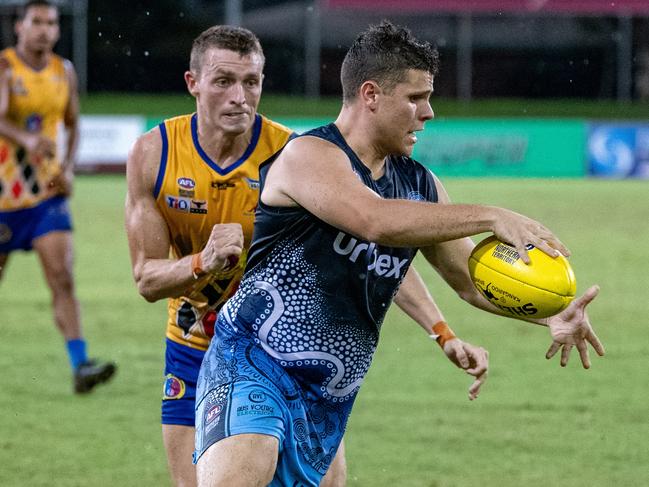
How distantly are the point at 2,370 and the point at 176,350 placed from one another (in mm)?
4191

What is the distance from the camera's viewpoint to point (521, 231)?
406 cm

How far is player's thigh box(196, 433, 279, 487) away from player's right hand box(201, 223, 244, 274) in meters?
0.76

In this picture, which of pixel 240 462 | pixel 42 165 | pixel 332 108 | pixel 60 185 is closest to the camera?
pixel 240 462

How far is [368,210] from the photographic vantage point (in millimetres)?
4254

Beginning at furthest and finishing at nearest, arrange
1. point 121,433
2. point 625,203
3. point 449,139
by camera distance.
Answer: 1. point 449,139
2. point 625,203
3. point 121,433

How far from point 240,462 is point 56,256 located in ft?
17.8

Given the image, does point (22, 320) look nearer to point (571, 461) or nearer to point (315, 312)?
point (571, 461)

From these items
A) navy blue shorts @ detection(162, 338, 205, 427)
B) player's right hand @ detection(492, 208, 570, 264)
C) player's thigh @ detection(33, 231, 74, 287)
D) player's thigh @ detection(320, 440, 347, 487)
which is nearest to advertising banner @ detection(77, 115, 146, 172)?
player's thigh @ detection(33, 231, 74, 287)

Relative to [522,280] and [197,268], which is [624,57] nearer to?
[197,268]

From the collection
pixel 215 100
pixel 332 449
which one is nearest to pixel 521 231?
pixel 332 449

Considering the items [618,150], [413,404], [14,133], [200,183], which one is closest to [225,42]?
[200,183]

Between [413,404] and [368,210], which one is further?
[413,404]

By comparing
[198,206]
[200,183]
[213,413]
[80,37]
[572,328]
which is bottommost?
[213,413]

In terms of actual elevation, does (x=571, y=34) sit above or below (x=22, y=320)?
above
